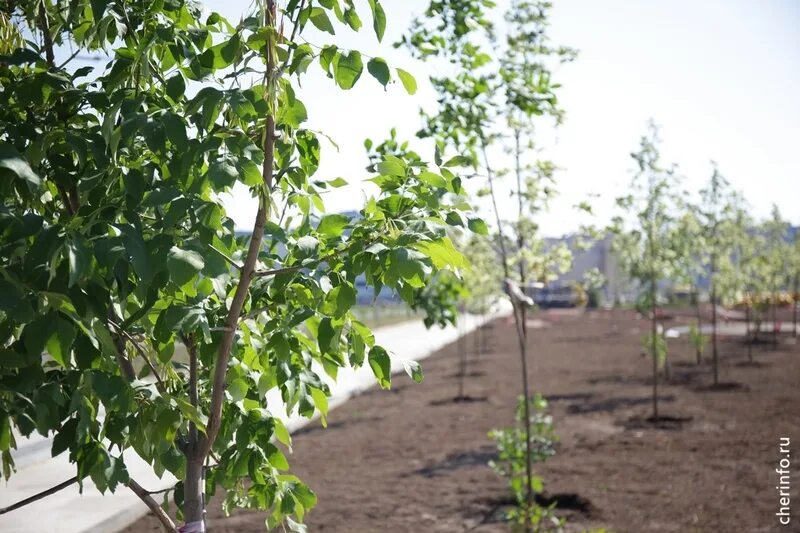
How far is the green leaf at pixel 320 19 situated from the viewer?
6.25 feet

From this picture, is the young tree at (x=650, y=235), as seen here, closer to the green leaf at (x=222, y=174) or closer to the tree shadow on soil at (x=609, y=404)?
the tree shadow on soil at (x=609, y=404)

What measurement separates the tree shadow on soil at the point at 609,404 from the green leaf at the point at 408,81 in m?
9.75

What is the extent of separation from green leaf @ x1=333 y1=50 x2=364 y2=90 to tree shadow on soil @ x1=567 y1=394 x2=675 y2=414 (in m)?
9.80

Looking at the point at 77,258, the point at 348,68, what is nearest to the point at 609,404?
the point at 348,68

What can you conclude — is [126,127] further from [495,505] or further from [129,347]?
[495,505]

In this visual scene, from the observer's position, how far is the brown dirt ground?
5.91m

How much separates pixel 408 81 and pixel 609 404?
1059 centimetres

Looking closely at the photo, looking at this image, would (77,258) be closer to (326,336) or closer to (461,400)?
(326,336)

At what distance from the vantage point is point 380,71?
183 cm

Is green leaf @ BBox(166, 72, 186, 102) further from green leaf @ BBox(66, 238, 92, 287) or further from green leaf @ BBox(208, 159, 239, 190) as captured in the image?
green leaf @ BBox(66, 238, 92, 287)

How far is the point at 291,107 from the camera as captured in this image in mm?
1950

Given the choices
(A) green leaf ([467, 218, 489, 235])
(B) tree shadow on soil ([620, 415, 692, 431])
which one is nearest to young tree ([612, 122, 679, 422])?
(B) tree shadow on soil ([620, 415, 692, 431])

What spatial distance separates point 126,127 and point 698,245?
1185cm

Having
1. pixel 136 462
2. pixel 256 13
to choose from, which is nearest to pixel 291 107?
pixel 256 13
